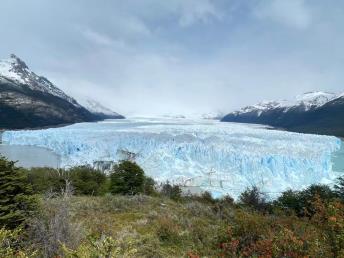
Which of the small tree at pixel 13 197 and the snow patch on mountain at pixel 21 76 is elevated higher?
the snow patch on mountain at pixel 21 76

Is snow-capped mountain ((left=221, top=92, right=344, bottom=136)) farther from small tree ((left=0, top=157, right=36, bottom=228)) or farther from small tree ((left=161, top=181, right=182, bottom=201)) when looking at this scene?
small tree ((left=0, top=157, right=36, bottom=228))

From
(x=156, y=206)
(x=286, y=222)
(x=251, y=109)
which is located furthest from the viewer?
(x=251, y=109)

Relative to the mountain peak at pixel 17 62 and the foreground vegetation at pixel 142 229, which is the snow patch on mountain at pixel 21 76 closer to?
the mountain peak at pixel 17 62

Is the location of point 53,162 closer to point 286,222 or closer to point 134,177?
point 134,177

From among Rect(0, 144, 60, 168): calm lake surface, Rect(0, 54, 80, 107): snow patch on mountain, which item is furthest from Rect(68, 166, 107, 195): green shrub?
Rect(0, 54, 80, 107): snow patch on mountain

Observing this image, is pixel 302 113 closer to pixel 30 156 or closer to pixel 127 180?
pixel 30 156

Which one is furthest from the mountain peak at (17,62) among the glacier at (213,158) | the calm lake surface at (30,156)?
the glacier at (213,158)

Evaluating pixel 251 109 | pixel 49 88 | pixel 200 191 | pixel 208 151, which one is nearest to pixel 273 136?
pixel 208 151

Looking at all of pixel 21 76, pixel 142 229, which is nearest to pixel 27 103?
pixel 21 76
